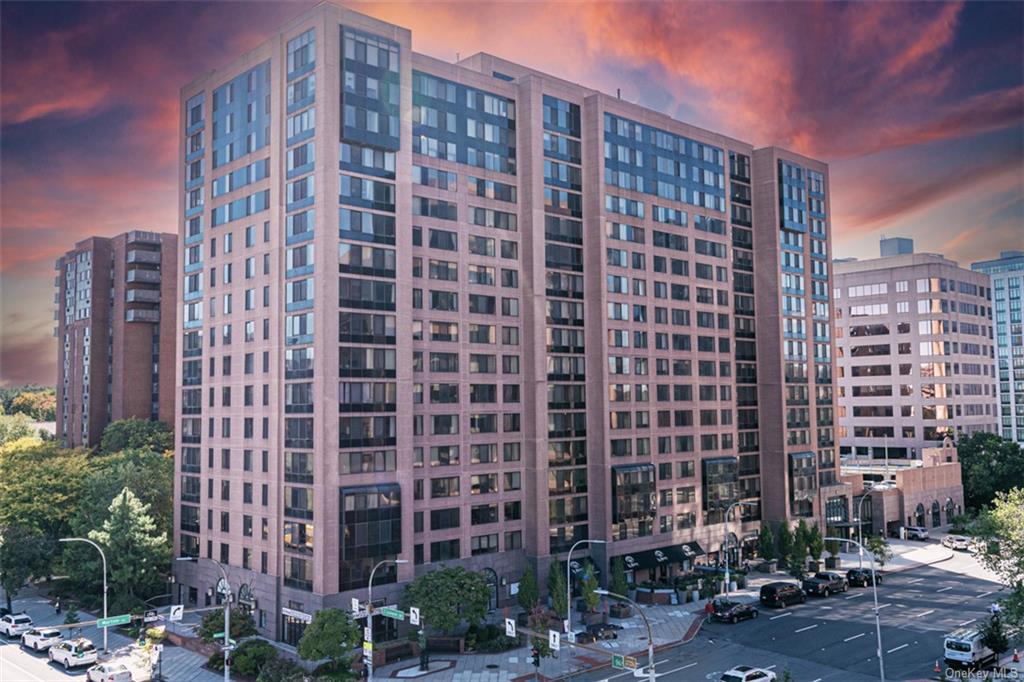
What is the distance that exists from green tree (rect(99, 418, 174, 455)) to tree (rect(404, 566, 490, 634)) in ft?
255

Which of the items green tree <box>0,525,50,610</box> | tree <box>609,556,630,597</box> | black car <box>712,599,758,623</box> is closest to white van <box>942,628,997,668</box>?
black car <box>712,599,758,623</box>

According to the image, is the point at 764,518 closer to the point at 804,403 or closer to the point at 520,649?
the point at 804,403

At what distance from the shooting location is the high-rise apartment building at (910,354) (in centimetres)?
14412

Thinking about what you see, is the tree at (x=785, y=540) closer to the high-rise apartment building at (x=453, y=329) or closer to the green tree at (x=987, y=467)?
the high-rise apartment building at (x=453, y=329)

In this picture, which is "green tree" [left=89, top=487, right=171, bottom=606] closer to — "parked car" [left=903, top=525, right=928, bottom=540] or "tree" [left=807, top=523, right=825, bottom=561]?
"tree" [left=807, top=523, right=825, bottom=561]

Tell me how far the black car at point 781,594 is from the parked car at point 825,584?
2837mm

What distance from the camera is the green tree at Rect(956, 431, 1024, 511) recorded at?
5182 inches

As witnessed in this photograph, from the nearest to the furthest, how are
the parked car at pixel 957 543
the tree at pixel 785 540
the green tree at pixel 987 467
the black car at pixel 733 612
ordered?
the black car at pixel 733 612 < the tree at pixel 785 540 < the parked car at pixel 957 543 < the green tree at pixel 987 467

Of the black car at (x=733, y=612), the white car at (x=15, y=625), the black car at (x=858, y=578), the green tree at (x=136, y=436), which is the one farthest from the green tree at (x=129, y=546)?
the black car at (x=858, y=578)

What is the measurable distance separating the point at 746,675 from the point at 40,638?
55.5 m

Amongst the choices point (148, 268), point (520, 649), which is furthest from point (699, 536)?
point (148, 268)

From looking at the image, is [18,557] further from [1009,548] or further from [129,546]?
[1009,548]

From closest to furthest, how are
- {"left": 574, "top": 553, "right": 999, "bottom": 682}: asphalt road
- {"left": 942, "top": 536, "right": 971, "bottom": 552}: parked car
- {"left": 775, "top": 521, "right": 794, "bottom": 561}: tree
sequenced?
{"left": 574, "top": 553, "right": 999, "bottom": 682}: asphalt road, {"left": 775, "top": 521, "right": 794, "bottom": 561}: tree, {"left": 942, "top": 536, "right": 971, "bottom": 552}: parked car

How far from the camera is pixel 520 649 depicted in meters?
66.8
